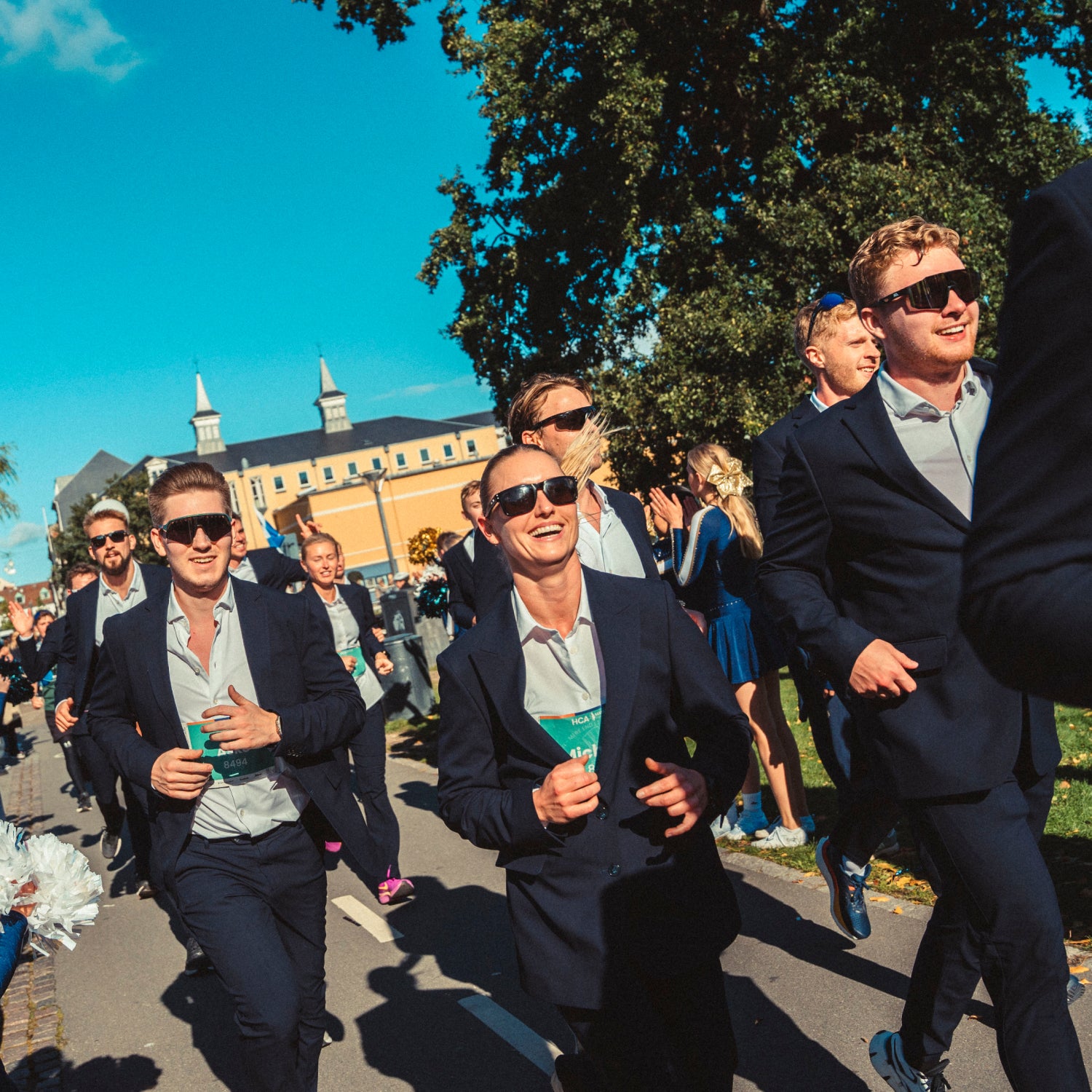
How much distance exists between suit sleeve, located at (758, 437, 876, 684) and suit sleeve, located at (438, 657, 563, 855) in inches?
36.0

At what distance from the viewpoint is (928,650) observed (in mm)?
2826

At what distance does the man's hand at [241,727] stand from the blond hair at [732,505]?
342 cm

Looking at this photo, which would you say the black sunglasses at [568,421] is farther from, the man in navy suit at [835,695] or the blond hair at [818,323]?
the blond hair at [818,323]

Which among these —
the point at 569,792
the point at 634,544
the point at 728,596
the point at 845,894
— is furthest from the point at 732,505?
the point at 569,792

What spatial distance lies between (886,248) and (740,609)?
3.60 metres

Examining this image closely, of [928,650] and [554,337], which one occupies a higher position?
[554,337]

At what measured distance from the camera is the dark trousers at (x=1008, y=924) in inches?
101

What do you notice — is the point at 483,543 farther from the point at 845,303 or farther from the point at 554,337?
the point at 554,337

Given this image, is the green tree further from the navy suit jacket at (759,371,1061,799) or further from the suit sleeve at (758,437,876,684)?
the navy suit jacket at (759,371,1061,799)

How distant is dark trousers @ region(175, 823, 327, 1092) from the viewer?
3258 millimetres

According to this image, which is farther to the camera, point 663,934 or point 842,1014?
point 842,1014

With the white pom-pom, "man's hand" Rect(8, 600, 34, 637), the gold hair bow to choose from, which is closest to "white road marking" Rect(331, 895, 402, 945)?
"man's hand" Rect(8, 600, 34, 637)

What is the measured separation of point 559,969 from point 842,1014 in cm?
194

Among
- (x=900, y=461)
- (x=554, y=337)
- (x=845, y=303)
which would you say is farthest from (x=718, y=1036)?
(x=554, y=337)
